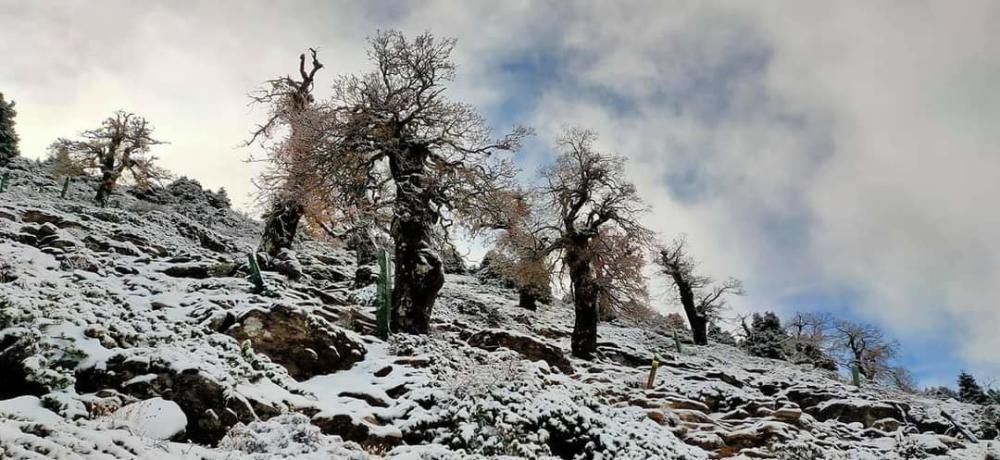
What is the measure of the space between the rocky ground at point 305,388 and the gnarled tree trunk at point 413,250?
1.06m

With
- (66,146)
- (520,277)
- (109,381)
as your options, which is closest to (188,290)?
(109,381)

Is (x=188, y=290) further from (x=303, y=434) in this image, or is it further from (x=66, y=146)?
(x=66, y=146)

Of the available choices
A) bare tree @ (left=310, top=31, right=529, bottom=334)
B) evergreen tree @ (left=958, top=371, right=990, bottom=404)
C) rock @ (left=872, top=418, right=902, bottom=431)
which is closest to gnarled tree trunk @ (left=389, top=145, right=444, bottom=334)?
bare tree @ (left=310, top=31, right=529, bottom=334)

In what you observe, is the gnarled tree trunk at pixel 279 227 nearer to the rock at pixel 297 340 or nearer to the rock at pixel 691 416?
the rock at pixel 297 340

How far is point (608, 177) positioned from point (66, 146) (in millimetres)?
32299

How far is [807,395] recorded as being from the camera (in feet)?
58.9

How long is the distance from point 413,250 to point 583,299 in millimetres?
8568

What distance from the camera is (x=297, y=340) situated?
1068 centimetres

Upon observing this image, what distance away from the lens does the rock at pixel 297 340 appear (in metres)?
10.3

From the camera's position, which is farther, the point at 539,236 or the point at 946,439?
the point at 539,236

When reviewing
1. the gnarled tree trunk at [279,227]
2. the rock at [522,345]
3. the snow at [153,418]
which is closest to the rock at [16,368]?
the snow at [153,418]

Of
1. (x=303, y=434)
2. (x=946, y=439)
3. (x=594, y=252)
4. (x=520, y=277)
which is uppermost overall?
(x=594, y=252)

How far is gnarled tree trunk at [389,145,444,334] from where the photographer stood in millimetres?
13758

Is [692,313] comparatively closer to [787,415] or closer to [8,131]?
[787,415]
